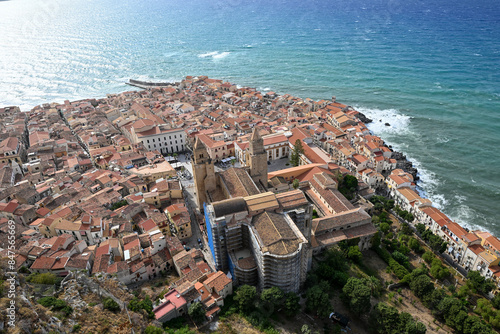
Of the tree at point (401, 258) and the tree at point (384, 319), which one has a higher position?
the tree at point (384, 319)

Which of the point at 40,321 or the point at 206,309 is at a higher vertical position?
the point at 40,321

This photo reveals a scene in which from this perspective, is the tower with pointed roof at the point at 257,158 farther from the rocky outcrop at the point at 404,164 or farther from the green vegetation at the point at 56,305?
the rocky outcrop at the point at 404,164

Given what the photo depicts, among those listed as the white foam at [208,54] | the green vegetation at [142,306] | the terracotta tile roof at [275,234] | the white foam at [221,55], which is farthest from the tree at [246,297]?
the white foam at [208,54]

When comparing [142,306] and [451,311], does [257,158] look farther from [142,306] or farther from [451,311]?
[451,311]

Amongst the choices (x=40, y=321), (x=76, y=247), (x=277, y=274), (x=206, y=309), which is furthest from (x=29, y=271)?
(x=277, y=274)

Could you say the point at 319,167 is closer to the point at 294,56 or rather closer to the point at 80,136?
the point at 80,136

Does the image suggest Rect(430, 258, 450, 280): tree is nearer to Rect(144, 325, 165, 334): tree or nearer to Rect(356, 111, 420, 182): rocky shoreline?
Rect(356, 111, 420, 182): rocky shoreline
